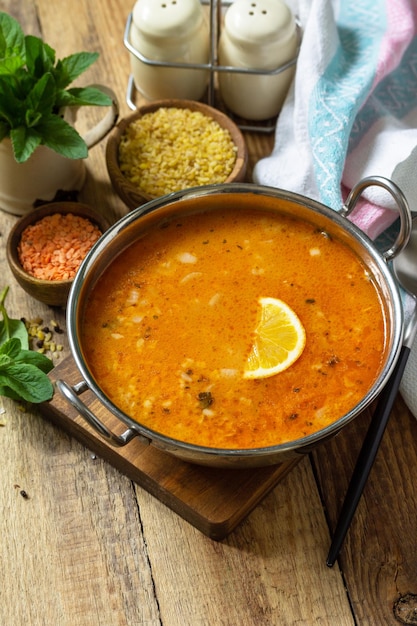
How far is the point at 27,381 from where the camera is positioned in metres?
1.77

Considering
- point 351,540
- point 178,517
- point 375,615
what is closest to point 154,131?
point 178,517

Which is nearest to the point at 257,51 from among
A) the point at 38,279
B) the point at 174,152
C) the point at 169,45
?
the point at 169,45

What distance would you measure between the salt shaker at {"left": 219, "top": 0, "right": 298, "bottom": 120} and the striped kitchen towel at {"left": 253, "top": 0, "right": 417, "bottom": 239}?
6 cm

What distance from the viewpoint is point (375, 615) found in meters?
1.68

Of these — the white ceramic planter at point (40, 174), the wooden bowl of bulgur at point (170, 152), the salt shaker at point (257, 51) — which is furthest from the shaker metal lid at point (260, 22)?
the white ceramic planter at point (40, 174)

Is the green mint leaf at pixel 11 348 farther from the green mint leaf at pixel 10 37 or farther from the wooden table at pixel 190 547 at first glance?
the green mint leaf at pixel 10 37

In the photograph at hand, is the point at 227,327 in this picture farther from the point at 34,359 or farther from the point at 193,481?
the point at 34,359

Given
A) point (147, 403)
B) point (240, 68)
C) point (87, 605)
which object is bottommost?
point (87, 605)

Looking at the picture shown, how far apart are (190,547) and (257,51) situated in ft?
4.33

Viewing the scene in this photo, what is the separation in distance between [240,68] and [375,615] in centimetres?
145

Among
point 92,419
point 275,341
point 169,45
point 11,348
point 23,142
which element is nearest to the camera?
point 92,419

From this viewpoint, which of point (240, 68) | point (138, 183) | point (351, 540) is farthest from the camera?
point (240, 68)

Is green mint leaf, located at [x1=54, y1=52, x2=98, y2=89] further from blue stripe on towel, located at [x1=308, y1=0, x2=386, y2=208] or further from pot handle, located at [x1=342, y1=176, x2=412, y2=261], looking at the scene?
pot handle, located at [x1=342, y1=176, x2=412, y2=261]

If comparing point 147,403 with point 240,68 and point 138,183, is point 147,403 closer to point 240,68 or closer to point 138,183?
point 138,183
